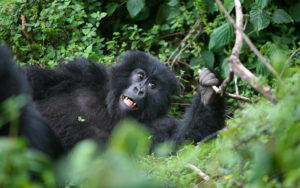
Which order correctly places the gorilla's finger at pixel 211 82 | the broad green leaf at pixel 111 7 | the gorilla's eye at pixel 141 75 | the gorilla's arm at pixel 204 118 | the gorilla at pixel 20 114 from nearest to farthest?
the gorilla at pixel 20 114, the gorilla's finger at pixel 211 82, the gorilla's arm at pixel 204 118, the gorilla's eye at pixel 141 75, the broad green leaf at pixel 111 7

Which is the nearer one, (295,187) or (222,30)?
(295,187)

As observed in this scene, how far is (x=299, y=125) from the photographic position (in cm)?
184

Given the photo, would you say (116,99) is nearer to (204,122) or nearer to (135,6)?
(204,122)

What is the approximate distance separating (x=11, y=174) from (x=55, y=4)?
4.08m

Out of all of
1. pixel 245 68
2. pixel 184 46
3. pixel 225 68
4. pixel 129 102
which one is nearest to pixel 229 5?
pixel 225 68

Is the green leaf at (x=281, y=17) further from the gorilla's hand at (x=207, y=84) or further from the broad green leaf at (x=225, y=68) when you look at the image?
the gorilla's hand at (x=207, y=84)

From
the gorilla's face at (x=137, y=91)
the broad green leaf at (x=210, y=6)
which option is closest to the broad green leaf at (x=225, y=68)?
the broad green leaf at (x=210, y=6)

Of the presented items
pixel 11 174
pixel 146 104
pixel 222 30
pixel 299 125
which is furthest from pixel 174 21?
Result: pixel 11 174

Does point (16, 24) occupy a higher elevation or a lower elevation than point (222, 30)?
higher

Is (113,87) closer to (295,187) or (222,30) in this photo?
(222,30)

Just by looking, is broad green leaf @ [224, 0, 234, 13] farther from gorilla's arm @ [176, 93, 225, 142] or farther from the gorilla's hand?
gorilla's arm @ [176, 93, 225, 142]

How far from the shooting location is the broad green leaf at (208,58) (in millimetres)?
5848

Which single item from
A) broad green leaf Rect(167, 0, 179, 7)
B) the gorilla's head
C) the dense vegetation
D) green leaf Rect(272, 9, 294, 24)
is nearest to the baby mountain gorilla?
the gorilla's head

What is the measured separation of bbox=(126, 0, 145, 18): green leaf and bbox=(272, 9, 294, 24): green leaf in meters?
1.68
